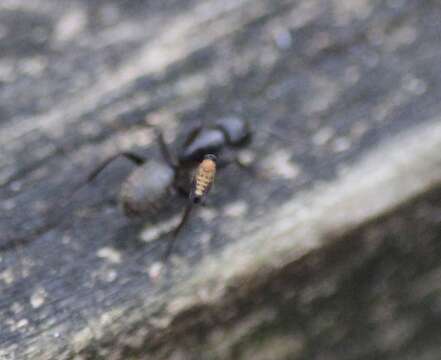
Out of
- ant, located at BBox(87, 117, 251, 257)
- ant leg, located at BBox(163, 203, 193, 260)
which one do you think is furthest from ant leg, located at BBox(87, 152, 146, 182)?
ant leg, located at BBox(163, 203, 193, 260)

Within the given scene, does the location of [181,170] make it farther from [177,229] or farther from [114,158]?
[177,229]

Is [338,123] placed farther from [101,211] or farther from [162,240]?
[101,211]

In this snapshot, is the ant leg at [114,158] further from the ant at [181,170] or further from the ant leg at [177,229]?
the ant leg at [177,229]

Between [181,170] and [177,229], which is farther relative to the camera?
[181,170]

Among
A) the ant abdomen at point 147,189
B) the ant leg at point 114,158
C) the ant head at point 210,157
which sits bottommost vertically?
the ant abdomen at point 147,189

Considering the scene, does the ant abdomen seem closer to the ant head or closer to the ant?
the ant

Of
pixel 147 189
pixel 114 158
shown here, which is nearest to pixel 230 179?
pixel 147 189

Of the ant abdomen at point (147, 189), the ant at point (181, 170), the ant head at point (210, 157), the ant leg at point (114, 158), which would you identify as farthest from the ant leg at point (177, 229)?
the ant head at point (210, 157)
